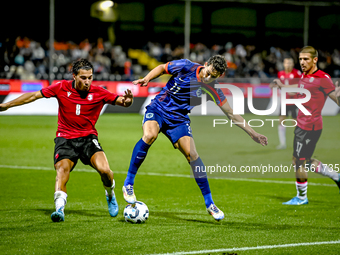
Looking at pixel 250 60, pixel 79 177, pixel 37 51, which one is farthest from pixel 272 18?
pixel 79 177

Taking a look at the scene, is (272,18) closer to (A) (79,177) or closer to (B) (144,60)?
(B) (144,60)

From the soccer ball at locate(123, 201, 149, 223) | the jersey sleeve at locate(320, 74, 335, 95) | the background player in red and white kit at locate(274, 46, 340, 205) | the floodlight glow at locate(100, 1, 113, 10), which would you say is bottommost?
the soccer ball at locate(123, 201, 149, 223)

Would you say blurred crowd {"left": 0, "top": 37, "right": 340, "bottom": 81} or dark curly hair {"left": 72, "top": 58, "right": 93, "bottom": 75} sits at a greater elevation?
blurred crowd {"left": 0, "top": 37, "right": 340, "bottom": 81}

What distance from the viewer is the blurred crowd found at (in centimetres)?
2125

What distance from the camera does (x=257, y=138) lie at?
6051 mm

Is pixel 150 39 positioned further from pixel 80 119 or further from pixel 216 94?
pixel 80 119

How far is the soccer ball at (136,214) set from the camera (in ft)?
18.5

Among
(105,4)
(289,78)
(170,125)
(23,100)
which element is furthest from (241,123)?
(105,4)

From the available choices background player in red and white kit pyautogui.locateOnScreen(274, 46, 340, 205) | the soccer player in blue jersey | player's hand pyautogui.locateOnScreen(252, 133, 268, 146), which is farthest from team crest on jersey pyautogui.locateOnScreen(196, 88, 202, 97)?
background player in red and white kit pyautogui.locateOnScreen(274, 46, 340, 205)

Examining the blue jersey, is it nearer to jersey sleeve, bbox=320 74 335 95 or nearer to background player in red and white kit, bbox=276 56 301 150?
jersey sleeve, bbox=320 74 335 95

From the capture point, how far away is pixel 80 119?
235 inches

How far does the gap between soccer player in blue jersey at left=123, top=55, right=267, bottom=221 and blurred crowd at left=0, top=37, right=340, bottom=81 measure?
1405 centimetres

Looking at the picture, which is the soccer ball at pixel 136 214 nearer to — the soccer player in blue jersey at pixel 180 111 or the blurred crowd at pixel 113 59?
the soccer player in blue jersey at pixel 180 111

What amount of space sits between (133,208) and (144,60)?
22.0 m
